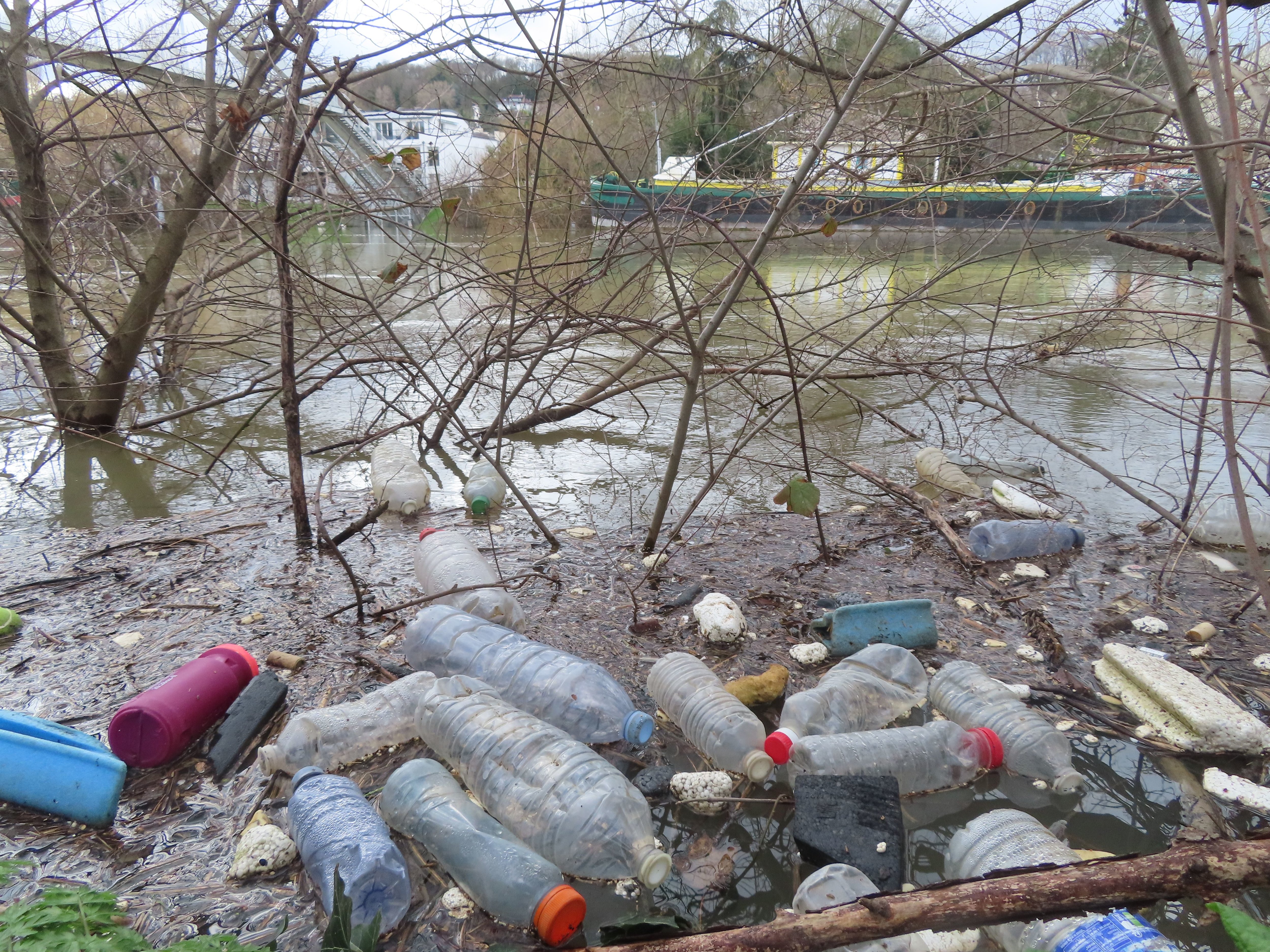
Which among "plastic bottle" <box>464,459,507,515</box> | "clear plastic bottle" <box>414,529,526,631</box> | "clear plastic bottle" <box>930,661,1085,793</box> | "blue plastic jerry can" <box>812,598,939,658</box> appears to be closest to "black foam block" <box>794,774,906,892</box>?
"clear plastic bottle" <box>930,661,1085,793</box>

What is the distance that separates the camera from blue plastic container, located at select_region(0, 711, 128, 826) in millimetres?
1564

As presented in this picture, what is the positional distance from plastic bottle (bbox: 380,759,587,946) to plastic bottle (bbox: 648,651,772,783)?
0.50m

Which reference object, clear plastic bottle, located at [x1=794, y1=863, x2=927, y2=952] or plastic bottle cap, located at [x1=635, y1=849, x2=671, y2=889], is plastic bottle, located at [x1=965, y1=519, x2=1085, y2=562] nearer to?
clear plastic bottle, located at [x1=794, y1=863, x2=927, y2=952]

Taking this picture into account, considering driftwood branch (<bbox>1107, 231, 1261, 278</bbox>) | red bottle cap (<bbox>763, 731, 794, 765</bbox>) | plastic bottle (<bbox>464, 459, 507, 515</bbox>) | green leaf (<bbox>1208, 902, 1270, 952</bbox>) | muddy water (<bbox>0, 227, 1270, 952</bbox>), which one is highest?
driftwood branch (<bbox>1107, 231, 1261, 278</bbox>)

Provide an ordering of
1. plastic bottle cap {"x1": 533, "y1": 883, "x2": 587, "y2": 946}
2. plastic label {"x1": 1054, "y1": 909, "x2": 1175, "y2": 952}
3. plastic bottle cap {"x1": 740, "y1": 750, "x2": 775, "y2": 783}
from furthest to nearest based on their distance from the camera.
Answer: plastic bottle cap {"x1": 740, "y1": 750, "x2": 775, "y2": 783} → plastic bottle cap {"x1": 533, "y1": 883, "x2": 587, "y2": 946} → plastic label {"x1": 1054, "y1": 909, "x2": 1175, "y2": 952}

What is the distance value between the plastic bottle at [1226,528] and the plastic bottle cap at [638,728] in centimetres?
233

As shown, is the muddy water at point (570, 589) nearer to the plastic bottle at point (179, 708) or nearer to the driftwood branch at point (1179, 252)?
the plastic bottle at point (179, 708)

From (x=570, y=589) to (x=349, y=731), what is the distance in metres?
0.97

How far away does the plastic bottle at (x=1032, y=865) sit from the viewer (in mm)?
1190

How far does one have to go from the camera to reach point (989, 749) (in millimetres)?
1697

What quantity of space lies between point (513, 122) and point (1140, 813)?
2.32 meters

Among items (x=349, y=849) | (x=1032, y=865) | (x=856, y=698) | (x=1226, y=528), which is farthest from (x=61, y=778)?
(x=1226, y=528)

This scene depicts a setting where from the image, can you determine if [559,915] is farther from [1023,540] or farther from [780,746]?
[1023,540]

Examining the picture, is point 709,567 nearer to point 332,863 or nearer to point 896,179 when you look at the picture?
point 332,863
